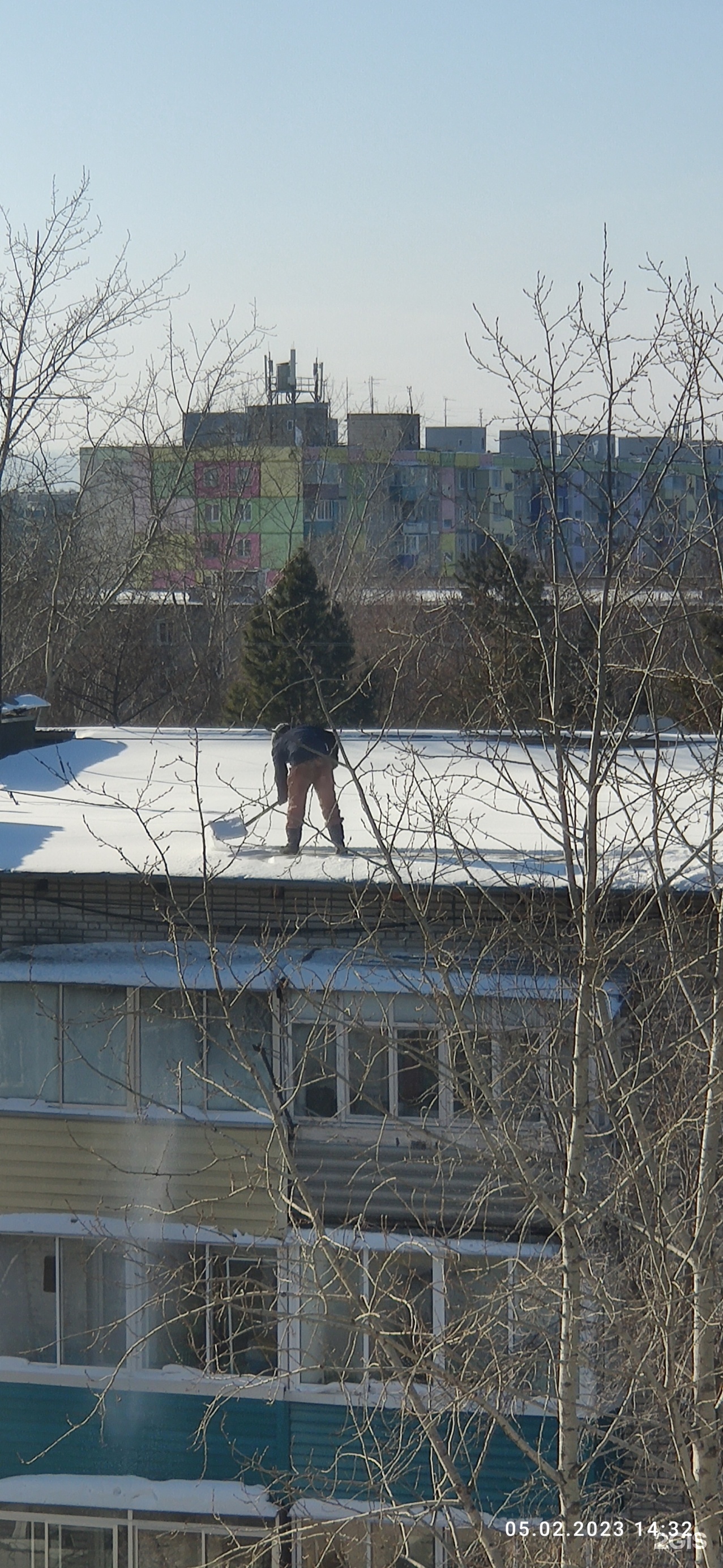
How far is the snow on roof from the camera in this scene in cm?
636

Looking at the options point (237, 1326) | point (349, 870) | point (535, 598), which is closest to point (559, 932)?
point (349, 870)

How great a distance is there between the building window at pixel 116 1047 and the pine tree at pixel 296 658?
10674 mm

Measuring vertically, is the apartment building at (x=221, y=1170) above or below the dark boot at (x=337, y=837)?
below

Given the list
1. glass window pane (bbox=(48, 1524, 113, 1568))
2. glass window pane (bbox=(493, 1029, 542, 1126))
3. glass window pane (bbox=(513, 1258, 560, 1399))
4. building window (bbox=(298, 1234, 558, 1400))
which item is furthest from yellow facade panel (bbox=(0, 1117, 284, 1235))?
glass window pane (bbox=(48, 1524, 113, 1568))

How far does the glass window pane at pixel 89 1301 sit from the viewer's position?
9.22 meters

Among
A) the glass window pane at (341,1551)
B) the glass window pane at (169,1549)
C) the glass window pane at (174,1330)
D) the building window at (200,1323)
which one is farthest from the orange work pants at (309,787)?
the glass window pane at (169,1549)

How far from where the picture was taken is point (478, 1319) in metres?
6.18

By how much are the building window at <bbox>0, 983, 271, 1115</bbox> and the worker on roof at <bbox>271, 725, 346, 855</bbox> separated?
999 millimetres

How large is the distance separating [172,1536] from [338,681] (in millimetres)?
11784

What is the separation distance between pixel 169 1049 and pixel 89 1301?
5.78 ft

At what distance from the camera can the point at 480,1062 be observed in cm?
574

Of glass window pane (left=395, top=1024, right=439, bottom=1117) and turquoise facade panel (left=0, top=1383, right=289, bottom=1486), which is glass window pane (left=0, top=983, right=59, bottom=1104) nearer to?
turquoise facade panel (left=0, top=1383, right=289, bottom=1486)

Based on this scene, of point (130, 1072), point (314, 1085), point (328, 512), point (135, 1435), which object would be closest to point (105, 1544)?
point (135, 1435)

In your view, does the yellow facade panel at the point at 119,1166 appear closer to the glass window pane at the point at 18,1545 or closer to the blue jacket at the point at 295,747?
the blue jacket at the point at 295,747
